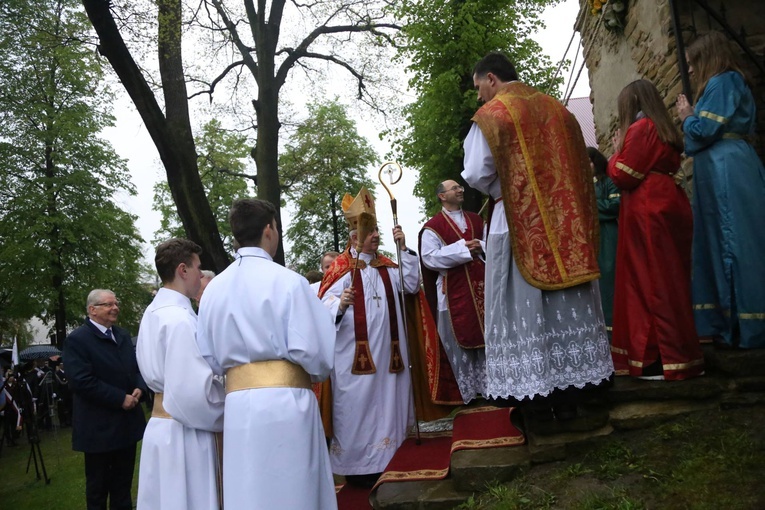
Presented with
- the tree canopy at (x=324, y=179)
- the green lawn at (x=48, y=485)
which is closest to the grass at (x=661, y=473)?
the green lawn at (x=48, y=485)

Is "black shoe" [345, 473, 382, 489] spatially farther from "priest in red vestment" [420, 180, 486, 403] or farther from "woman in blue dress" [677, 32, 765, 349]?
"woman in blue dress" [677, 32, 765, 349]

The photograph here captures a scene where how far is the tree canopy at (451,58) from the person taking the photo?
15242 millimetres

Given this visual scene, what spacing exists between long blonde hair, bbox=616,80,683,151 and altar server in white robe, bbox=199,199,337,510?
2.56m

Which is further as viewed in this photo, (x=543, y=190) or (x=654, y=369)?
(x=654, y=369)

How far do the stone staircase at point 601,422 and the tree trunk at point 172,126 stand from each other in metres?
6.19

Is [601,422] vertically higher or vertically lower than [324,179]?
lower

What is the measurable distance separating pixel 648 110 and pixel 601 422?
2094 millimetres

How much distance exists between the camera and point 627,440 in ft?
12.8

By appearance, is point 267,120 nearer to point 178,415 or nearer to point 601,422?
point 178,415

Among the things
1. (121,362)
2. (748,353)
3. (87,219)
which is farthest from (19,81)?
(748,353)

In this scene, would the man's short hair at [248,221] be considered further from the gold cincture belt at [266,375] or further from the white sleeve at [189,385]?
the gold cincture belt at [266,375]

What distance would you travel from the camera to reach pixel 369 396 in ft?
18.8

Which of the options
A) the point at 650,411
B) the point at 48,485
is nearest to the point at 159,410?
the point at 650,411

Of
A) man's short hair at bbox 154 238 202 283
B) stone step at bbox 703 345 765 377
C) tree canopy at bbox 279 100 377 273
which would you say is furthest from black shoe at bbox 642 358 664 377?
tree canopy at bbox 279 100 377 273
